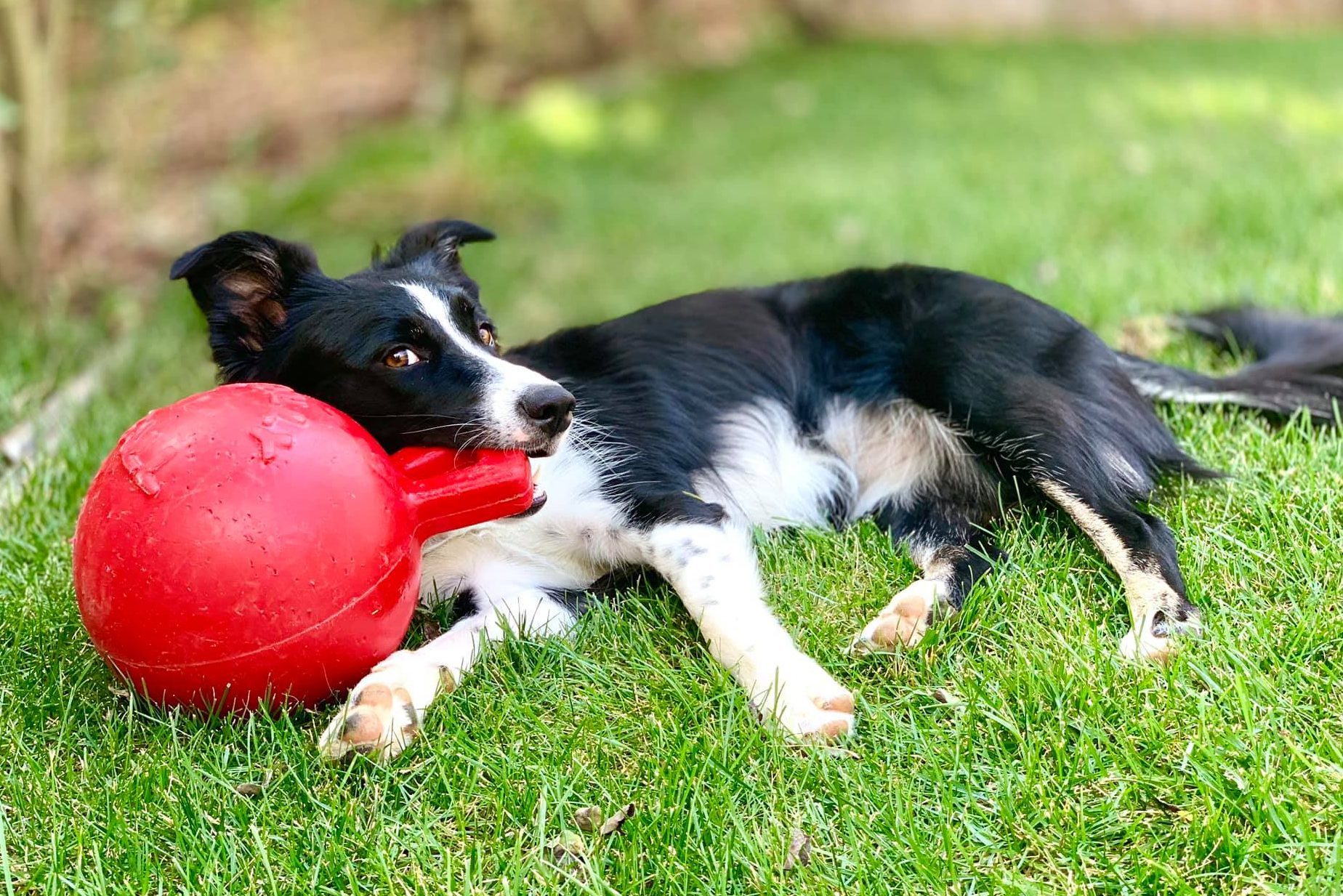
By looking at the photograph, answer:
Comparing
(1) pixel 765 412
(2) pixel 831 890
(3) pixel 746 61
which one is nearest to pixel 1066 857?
(2) pixel 831 890

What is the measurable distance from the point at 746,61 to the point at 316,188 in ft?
20.2

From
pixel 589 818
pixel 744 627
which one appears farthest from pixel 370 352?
pixel 589 818

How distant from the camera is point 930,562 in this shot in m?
2.98

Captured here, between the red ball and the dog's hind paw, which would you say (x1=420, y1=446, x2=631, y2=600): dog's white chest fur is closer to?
the red ball

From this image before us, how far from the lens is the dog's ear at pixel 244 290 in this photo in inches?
108

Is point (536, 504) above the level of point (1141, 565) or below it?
above

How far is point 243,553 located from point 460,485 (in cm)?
49

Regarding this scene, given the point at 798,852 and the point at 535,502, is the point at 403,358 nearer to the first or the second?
the point at 535,502

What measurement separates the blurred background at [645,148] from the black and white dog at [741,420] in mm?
1514

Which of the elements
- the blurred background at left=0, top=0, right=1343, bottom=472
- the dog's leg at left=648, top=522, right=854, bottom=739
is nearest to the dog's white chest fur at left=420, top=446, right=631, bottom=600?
the dog's leg at left=648, top=522, right=854, bottom=739

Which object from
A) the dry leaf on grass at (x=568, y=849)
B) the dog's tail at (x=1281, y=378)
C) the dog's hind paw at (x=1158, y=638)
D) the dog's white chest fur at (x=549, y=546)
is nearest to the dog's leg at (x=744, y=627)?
the dog's white chest fur at (x=549, y=546)

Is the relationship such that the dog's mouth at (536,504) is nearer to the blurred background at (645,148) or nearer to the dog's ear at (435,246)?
the dog's ear at (435,246)

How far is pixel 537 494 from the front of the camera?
285 centimetres

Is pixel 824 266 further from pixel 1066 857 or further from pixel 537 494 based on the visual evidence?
pixel 1066 857
